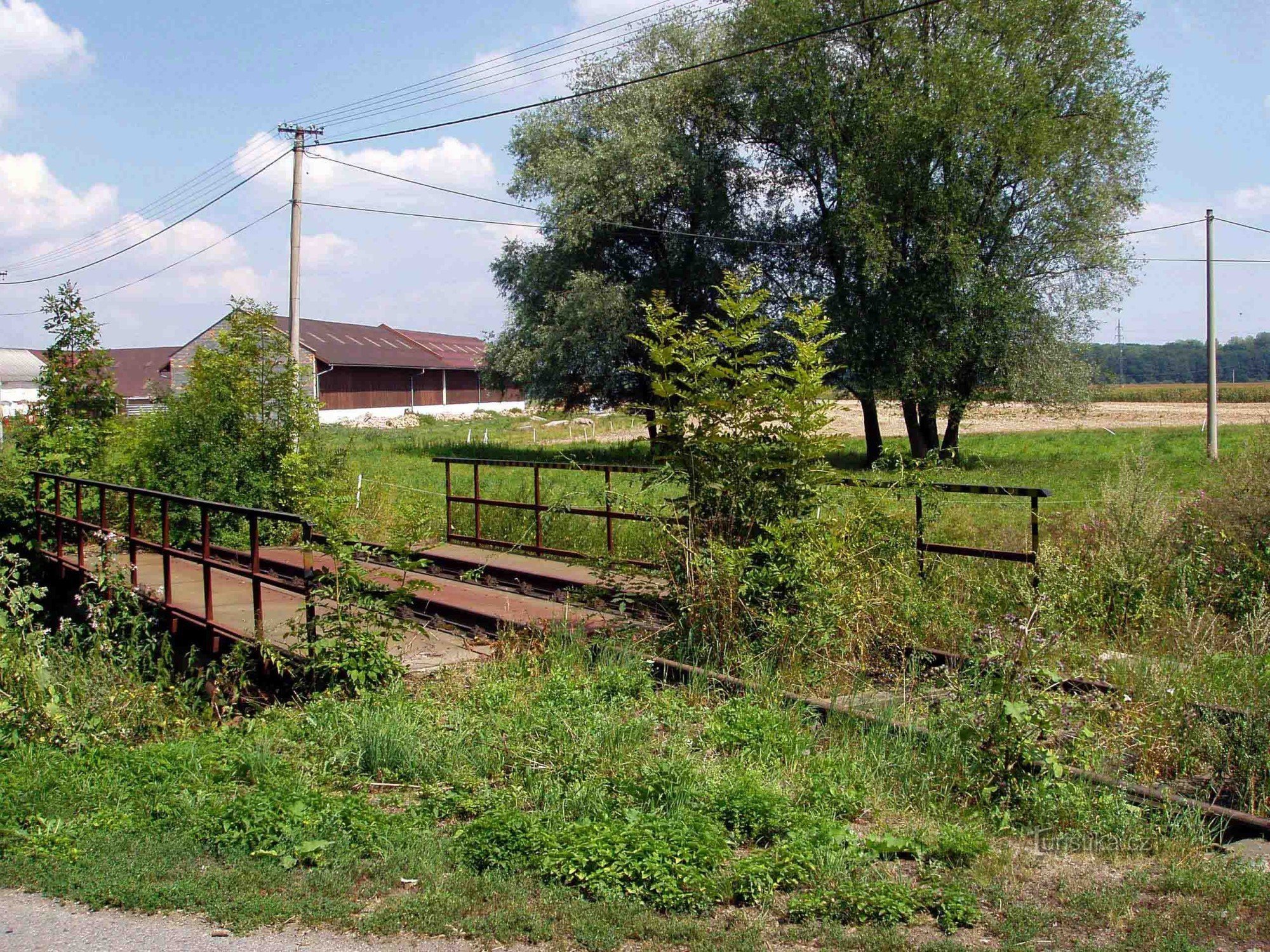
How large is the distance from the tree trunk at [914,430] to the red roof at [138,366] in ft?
192

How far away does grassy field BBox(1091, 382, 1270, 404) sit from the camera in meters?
62.7

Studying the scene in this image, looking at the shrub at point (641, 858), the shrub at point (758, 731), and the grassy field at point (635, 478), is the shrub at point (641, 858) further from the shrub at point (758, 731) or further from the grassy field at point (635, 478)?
the grassy field at point (635, 478)

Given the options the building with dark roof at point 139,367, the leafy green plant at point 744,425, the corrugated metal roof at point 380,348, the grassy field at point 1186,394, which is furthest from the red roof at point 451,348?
the leafy green plant at point 744,425

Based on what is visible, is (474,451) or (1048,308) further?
(474,451)

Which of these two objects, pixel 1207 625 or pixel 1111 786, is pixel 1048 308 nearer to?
pixel 1207 625

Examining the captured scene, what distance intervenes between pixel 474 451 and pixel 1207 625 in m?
31.7

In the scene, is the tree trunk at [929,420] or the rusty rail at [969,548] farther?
the tree trunk at [929,420]

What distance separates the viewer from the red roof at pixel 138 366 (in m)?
79.1

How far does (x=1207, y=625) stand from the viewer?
837 cm

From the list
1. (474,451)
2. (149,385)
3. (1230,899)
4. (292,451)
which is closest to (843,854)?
(1230,899)

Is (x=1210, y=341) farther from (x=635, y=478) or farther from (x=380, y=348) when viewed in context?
(x=380, y=348)

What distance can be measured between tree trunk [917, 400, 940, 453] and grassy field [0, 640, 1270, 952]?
24177mm

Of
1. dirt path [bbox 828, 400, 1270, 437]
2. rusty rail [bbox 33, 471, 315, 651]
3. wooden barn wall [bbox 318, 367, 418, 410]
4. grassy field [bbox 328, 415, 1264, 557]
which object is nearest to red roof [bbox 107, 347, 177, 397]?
wooden barn wall [bbox 318, 367, 418, 410]

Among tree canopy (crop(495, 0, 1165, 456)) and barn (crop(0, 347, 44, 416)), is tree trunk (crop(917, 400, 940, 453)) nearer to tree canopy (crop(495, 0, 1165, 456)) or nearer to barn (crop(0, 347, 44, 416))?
tree canopy (crop(495, 0, 1165, 456))
